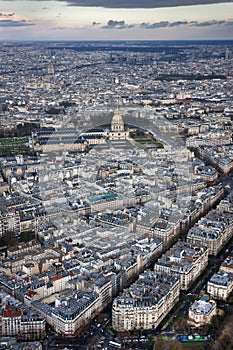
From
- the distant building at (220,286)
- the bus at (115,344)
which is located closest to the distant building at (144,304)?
the bus at (115,344)

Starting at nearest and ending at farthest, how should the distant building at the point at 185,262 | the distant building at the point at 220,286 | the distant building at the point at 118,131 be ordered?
the distant building at the point at 220,286 < the distant building at the point at 185,262 < the distant building at the point at 118,131

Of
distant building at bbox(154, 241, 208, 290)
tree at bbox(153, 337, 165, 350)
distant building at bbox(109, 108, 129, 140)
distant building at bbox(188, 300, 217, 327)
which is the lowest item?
tree at bbox(153, 337, 165, 350)

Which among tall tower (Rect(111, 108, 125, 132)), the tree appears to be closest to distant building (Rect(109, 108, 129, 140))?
tall tower (Rect(111, 108, 125, 132))

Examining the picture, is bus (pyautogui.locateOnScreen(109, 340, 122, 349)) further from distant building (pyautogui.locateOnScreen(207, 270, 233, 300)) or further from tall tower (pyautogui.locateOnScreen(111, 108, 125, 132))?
tall tower (pyautogui.locateOnScreen(111, 108, 125, 132))

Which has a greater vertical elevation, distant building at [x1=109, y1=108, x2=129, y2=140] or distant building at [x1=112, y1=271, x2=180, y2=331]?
distant building at [x1=109, y1=108, x2=129, y2=140]

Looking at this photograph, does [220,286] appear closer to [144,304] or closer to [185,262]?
[185,262]

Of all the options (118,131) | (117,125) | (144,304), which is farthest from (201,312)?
(117,125)

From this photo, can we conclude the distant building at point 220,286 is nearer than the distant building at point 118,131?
Yes

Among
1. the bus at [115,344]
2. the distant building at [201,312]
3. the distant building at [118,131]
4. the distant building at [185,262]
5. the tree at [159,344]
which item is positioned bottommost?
the bus at [115,344]

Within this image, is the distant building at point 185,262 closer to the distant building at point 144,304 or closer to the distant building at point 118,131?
the distant building at point 144,304

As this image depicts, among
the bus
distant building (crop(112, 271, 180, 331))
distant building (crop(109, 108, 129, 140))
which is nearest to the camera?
the bus

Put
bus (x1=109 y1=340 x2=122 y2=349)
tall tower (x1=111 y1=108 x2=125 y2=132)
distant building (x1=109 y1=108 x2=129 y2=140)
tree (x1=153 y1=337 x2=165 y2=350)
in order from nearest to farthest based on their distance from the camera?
1. tree (x1=153 y1=337 x2=165 y2=350)
2. bus (x1=109 y1=340 x2=122 y2=349)
3. distant building (x1=109 y1=108 x2=129 y2=140)
4. tall tower (x1=111 y1=108 x2=125 y2=132)

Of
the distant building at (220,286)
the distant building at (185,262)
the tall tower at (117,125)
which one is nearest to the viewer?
the distant building at (220,286)
